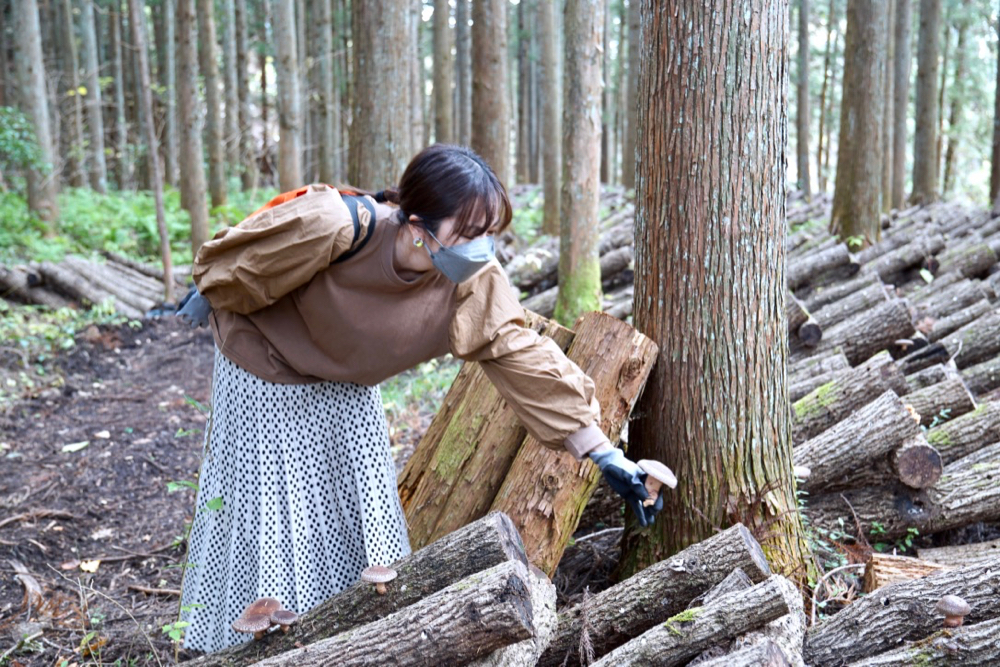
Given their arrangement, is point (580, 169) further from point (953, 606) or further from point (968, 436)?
point (953, 606)

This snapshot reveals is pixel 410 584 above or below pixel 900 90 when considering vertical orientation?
A: below

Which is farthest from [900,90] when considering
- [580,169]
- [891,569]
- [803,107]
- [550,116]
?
[891,569]

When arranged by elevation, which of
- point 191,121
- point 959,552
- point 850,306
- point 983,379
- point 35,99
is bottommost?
point 959,552

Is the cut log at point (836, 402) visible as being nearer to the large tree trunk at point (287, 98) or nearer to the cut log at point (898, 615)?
the cut log at point (898, 615)

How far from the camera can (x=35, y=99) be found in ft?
38.7

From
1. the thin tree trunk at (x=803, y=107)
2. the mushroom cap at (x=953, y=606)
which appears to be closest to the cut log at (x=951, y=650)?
the mushroom cap at (x=953, y=606)

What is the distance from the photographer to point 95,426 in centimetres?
633

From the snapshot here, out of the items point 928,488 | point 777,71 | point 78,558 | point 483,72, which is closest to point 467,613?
point 777,71

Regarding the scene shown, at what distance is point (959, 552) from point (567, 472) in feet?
6.15

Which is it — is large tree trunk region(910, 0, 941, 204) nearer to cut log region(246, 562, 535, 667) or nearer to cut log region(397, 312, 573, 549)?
cut log region(397, 312, 573, 549)

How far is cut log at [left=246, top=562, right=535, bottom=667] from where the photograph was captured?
7.55 ft

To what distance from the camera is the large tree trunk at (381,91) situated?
696 centimetres

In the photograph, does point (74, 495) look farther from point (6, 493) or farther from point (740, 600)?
point (740, 600)

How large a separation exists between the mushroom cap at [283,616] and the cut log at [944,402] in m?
3.58
